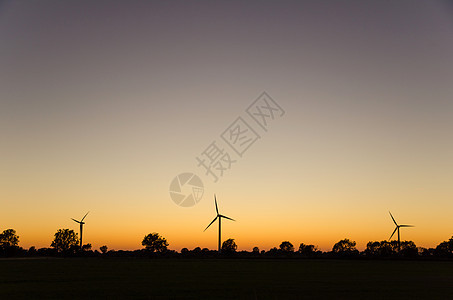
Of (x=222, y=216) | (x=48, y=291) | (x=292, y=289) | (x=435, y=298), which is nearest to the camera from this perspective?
(x=435, y=298)

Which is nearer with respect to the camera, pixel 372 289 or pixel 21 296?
pixel 21 296

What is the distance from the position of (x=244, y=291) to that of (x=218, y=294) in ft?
13.9

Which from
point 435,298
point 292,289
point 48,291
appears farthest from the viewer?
point 292,289

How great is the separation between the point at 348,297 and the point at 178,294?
1573cm

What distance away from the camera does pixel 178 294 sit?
148ft

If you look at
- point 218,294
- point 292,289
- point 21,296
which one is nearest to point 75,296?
point 21,296

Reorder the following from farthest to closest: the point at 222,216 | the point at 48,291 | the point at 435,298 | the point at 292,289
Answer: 1. the point at 222,216
2. the point at 292,289
3. the point at 48,291
4. the point at 435,298

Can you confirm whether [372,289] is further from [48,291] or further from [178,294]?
[48,291]

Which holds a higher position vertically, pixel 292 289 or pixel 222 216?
pixel 222 216

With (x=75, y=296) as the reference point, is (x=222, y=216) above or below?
above

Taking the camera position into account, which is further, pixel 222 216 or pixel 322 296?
pixel 222 216

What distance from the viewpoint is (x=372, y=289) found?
51750 millimetres

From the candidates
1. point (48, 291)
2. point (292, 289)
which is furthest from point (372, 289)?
point (48, 291)

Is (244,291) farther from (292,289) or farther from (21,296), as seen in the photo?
(21,296)
